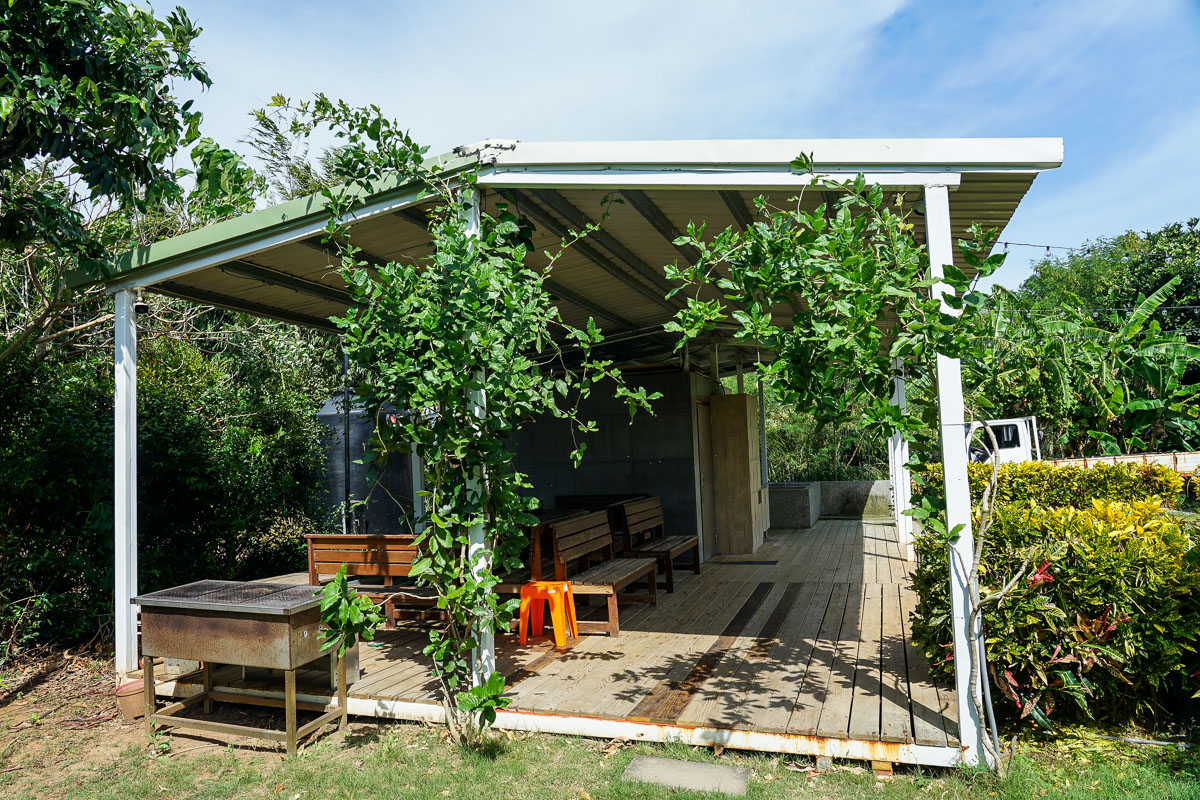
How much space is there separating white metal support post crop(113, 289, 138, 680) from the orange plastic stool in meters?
2.74

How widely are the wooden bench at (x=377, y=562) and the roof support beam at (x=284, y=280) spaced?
203 centimetres

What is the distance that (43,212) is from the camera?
5734 millimetres

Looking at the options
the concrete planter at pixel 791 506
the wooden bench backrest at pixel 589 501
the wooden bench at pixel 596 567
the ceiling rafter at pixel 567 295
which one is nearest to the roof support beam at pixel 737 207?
the ceiling rafter at pixel 567 295

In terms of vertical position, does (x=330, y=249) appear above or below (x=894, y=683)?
above

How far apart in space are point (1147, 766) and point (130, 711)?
5828mm

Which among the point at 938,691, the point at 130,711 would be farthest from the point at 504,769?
the point at 130,711

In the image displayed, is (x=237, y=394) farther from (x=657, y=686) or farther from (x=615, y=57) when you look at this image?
(x=615, y=57)

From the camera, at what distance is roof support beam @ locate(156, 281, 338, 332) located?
6.02 m

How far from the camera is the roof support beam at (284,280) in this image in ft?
18.8

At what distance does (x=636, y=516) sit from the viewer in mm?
8055

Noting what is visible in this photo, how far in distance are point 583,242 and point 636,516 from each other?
3.26m

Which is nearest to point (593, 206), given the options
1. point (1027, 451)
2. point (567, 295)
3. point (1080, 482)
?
point (567, 295)

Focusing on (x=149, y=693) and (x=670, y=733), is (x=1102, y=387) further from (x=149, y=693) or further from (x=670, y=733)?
(x=149, y=693)

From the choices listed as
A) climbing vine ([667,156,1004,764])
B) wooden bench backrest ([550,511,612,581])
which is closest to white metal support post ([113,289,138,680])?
wooden bench backrest ([550,511,612,581])
